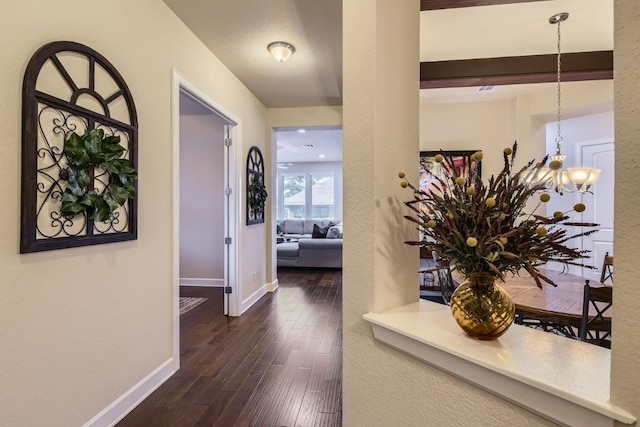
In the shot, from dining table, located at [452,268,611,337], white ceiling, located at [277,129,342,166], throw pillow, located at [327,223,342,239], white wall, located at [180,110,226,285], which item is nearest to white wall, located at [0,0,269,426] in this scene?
dining table, located at [452,268,611,337]

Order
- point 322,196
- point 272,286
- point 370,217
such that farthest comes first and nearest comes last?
point 322,196 → point 272,286 → point 370,217

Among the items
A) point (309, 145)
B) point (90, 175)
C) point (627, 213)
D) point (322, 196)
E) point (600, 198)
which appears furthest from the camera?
point (322, 196)

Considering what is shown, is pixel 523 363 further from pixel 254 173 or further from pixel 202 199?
pixel 202 199

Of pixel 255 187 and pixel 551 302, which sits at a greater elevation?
pixel 255 187

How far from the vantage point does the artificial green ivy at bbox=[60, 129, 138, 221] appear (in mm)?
1560

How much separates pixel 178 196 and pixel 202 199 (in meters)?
2.88

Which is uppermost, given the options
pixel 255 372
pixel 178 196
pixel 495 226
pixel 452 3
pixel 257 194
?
pixel 452 3

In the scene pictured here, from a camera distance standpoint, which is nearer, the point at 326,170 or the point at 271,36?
the point at 271,36

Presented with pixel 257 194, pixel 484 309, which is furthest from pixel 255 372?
pixel 257 194

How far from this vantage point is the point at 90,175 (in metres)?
1.68

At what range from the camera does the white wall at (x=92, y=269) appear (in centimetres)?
137

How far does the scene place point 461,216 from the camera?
3.04 ft

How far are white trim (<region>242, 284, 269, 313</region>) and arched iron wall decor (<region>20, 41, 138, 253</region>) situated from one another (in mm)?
2313

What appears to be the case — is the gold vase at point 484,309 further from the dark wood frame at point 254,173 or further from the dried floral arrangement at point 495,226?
the dark wood frame at point 254,173
